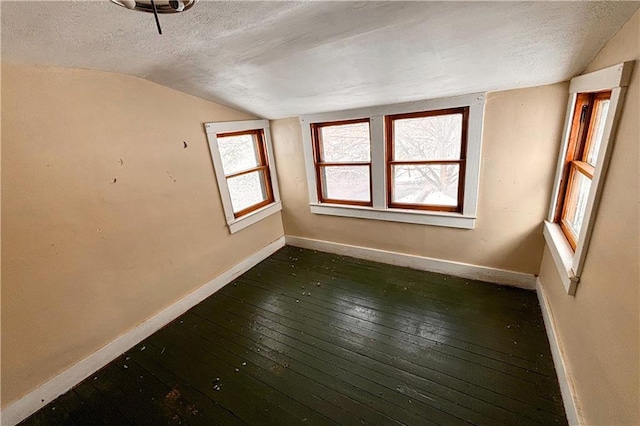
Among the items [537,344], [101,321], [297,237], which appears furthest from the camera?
[297,237]

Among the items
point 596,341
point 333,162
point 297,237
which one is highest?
point 333,162

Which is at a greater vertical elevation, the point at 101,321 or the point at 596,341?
the point at 596,341

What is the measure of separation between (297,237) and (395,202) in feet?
5.06

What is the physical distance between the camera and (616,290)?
3.70 feet

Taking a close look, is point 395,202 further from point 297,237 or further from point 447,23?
point 447,23

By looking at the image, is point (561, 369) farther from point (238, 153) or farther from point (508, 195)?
point (238, 153)

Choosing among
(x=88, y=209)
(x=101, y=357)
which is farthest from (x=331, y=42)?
(x=101, y=357)

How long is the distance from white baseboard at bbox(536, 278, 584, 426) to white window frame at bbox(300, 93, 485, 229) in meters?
0.87

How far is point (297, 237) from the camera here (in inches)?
154

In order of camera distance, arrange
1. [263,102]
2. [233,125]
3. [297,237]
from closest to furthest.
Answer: [263,102]
[233,125]
[297,237]

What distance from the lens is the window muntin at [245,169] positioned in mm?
3111

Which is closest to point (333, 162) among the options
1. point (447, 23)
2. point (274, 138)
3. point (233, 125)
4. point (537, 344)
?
point (274, 138)

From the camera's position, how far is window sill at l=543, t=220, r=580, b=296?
1580mm

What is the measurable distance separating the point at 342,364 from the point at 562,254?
1672 millimetres
